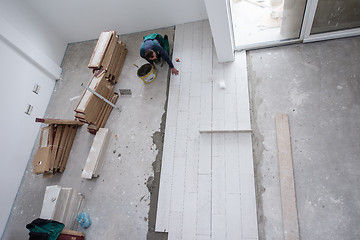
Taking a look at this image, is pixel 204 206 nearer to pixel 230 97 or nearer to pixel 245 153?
pixel 245 153

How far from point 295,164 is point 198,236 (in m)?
1.54

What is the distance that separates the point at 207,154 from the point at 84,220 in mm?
1978

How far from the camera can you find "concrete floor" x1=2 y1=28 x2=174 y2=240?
11.3 ft

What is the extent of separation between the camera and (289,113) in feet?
11.1

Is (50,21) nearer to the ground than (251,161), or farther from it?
farther from it

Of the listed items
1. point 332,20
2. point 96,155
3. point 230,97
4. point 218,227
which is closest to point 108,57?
point 96,155

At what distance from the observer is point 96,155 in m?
3.80

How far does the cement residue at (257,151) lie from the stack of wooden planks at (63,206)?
8.35ft

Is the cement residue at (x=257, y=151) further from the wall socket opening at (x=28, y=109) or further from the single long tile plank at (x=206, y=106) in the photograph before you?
the wall socket opening at (x=28, y=109)

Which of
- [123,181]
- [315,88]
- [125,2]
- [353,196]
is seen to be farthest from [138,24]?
[353,196]

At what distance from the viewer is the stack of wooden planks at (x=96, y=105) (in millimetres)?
3889

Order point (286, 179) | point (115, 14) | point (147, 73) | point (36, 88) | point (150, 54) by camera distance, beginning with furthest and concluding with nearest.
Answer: point (115, 14)
point (36, 88)
point (147, 73)
point (150, 54)
point (286, 179)

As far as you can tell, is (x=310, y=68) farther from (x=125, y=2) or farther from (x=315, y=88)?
Answer: (x=125, y=2)

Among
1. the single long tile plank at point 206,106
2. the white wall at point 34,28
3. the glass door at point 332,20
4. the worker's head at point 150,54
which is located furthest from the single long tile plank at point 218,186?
the white wall at point 34,28
